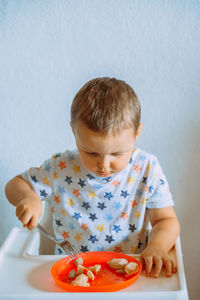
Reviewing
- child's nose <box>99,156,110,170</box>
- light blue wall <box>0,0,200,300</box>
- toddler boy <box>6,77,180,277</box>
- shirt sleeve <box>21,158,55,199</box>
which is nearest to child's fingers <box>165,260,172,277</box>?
toddler boy <box>6,77,180,277</box>

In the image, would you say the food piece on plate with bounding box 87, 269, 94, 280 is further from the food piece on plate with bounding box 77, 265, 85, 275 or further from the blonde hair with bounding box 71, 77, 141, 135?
the blonde hair with bounding box 71, 77, 141, 135

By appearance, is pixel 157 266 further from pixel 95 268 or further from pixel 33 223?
pixel 33 223

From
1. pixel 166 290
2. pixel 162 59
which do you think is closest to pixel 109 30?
pixel 162 59

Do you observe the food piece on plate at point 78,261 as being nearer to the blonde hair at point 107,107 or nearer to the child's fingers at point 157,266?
the child's fingers at point 157,266

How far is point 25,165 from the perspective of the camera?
129cm

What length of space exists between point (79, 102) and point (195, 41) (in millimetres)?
517

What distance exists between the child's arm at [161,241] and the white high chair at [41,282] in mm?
15

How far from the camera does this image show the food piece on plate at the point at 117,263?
0.75 m

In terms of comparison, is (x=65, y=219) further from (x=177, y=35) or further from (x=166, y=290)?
(x=177, y=35)

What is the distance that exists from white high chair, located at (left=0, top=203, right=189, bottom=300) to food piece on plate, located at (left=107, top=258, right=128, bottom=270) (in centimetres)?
4

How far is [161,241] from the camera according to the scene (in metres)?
0.82

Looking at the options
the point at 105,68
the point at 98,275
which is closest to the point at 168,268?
the point at 98,275

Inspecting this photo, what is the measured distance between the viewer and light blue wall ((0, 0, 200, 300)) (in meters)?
1.16

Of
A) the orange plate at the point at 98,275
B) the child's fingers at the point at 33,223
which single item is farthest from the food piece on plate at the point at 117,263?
the child's fingers at the point at 33,223
